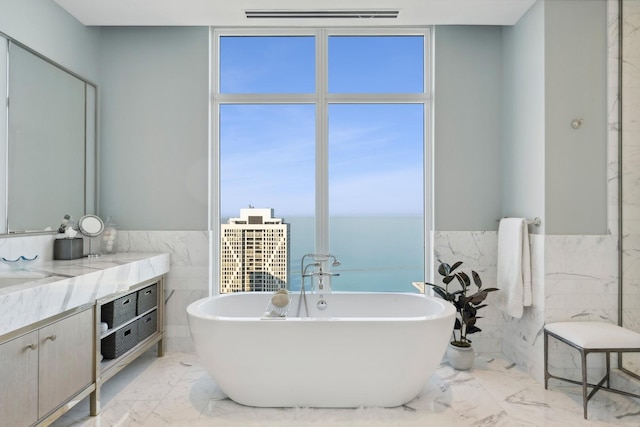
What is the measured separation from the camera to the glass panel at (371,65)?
11.7ft

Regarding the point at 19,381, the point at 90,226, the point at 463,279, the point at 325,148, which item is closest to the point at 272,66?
the point at 325,148

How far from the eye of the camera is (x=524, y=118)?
309cm

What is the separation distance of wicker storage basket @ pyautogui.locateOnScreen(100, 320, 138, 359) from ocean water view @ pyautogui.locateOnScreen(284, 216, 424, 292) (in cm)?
131

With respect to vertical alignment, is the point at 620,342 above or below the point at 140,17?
below

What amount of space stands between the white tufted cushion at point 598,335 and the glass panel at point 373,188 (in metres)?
1.33

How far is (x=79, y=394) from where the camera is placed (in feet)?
7.33

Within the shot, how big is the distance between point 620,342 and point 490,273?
1.15 metres

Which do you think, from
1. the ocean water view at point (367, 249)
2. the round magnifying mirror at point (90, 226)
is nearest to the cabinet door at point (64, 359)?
the round magnifying mirror at point (90, 226)

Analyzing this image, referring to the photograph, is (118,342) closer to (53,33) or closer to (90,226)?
(90,226)

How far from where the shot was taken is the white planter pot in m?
3.04

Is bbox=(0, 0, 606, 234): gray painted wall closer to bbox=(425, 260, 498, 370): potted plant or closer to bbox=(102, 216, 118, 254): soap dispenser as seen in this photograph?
bbox=(102, 216, 118, 254): soap dispenser

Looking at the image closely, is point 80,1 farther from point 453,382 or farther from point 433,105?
point 453,382

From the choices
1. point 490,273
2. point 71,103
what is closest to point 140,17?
point 71,103

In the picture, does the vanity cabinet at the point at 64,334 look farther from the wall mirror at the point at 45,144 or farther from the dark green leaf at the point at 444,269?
the dark green leaf at the point at 444,269
